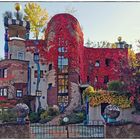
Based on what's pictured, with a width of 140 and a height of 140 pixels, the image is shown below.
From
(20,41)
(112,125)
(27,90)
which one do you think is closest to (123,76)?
(112,125)

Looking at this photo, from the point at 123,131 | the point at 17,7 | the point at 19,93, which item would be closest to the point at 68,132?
the point at 123,131

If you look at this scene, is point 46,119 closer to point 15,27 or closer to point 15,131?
point 15,131

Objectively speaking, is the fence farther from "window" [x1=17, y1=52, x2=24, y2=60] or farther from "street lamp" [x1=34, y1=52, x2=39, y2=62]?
"window" [x1=17, y1=52, x2=24, y2=60]

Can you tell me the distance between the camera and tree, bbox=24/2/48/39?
26234 mm

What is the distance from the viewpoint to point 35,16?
2759cm

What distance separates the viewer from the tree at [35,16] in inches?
1033

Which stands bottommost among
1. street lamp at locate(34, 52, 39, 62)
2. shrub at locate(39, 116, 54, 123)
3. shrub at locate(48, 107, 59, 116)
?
shrub at locate(39, 116, 54, 123)

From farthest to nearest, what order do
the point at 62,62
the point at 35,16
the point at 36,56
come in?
the point at 35,16, the point at 36,56, the point at 62,62

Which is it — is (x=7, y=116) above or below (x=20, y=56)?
below

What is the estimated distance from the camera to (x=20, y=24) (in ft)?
88.2

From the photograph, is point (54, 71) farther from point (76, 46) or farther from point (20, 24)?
point (20, 24)

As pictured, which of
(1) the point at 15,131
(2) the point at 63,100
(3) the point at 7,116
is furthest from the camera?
(2) the point at 63,100

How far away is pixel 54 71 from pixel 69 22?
368 cm

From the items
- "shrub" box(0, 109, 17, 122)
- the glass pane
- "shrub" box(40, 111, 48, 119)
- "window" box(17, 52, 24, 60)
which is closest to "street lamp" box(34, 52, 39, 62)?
"window" box(17, 52, 24, 60)
